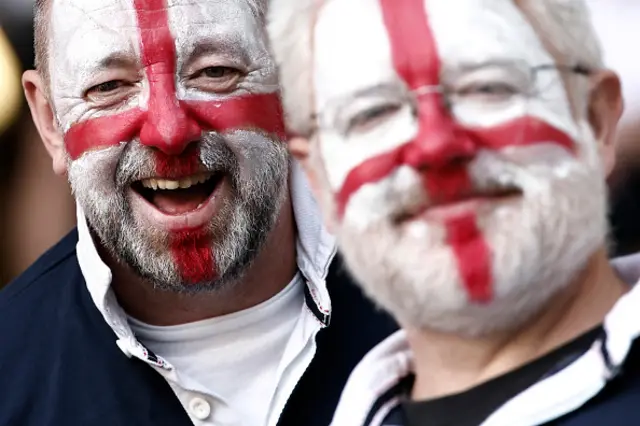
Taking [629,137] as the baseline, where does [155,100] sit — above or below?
above

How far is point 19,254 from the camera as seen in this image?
3.41 m

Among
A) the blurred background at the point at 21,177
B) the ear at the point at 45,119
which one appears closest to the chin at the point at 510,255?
the ear at the point at 45,119

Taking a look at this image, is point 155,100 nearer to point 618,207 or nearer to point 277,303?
point 277,303

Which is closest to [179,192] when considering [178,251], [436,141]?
[178,251]

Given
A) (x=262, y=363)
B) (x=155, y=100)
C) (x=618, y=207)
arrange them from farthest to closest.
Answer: (x=262, y=363) < (x=155, y=100) < (x=618, y=207)

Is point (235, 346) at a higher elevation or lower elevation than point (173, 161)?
lower

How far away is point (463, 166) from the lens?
1292 millimetres

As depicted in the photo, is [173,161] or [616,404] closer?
[616,404]

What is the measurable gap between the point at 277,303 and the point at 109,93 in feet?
1.78

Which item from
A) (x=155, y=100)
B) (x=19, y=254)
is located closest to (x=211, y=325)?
(x=155, y=100)

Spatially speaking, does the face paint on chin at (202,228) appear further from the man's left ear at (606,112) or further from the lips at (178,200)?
the man's left ear at (606,112)

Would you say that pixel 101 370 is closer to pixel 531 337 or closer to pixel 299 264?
pixel 299 264

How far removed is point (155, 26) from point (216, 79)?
0.49ft

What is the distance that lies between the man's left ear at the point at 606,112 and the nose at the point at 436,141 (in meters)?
0.17
